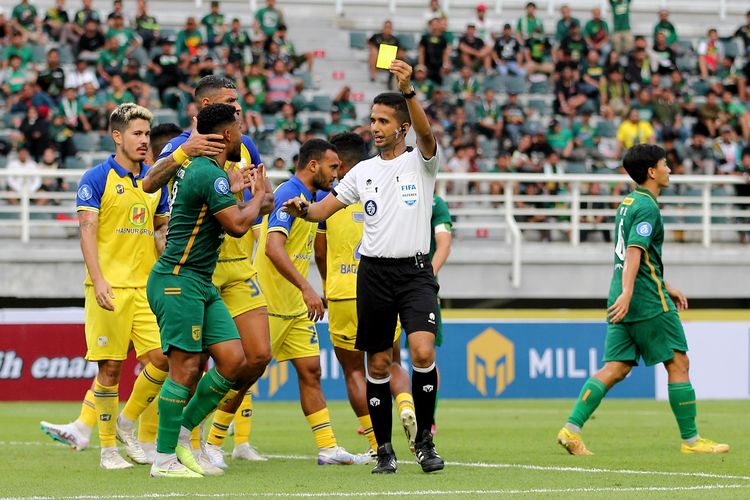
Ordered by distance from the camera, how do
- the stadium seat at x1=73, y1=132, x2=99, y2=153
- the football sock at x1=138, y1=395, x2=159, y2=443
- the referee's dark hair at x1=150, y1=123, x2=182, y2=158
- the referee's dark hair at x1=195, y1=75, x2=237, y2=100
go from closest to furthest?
the referee's dark hair at x1=195, y1=75, x2=237, y2=100, the football sock at x1=138, y1=395, x2=159, y2=443, the referee's dark hair at x1=150, y1=123, x2=182, y2=158, the stadium seat at x1=73, y1=132, x2=99, y2=153

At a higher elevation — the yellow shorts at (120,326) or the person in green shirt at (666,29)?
the person in green shirt at (666,29)

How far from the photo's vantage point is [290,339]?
34.2 feet

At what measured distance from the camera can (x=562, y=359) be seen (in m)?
18.3

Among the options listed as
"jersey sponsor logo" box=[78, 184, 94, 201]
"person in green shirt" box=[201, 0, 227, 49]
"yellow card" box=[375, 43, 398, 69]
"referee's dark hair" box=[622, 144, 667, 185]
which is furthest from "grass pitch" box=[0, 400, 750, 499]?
A: "person in green shirt" box=[201, 0, 227, 49]

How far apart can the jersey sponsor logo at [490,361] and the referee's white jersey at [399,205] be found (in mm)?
9185

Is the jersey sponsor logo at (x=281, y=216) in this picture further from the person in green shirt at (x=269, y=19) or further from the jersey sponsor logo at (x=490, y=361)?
the person in green shirt at (x=269, y=19)

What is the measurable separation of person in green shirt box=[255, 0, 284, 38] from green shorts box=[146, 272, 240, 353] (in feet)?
60.4

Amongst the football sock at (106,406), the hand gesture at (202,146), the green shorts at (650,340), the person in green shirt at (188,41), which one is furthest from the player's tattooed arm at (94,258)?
the person in green shirt at (188,41)

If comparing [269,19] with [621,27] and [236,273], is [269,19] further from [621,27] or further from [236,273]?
[236,273]

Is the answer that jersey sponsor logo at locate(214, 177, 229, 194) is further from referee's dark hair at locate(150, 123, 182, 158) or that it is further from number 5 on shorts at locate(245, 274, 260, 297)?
referee's dark hair at locate(150, 123, 182, 158)

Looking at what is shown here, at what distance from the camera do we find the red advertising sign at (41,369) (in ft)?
57.4

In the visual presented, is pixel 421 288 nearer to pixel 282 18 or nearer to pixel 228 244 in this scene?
pixel 228 244

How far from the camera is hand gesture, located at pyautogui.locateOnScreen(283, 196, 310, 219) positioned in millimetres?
8992

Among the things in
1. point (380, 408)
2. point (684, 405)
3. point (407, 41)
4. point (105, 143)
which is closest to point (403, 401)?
point (380, 408)
